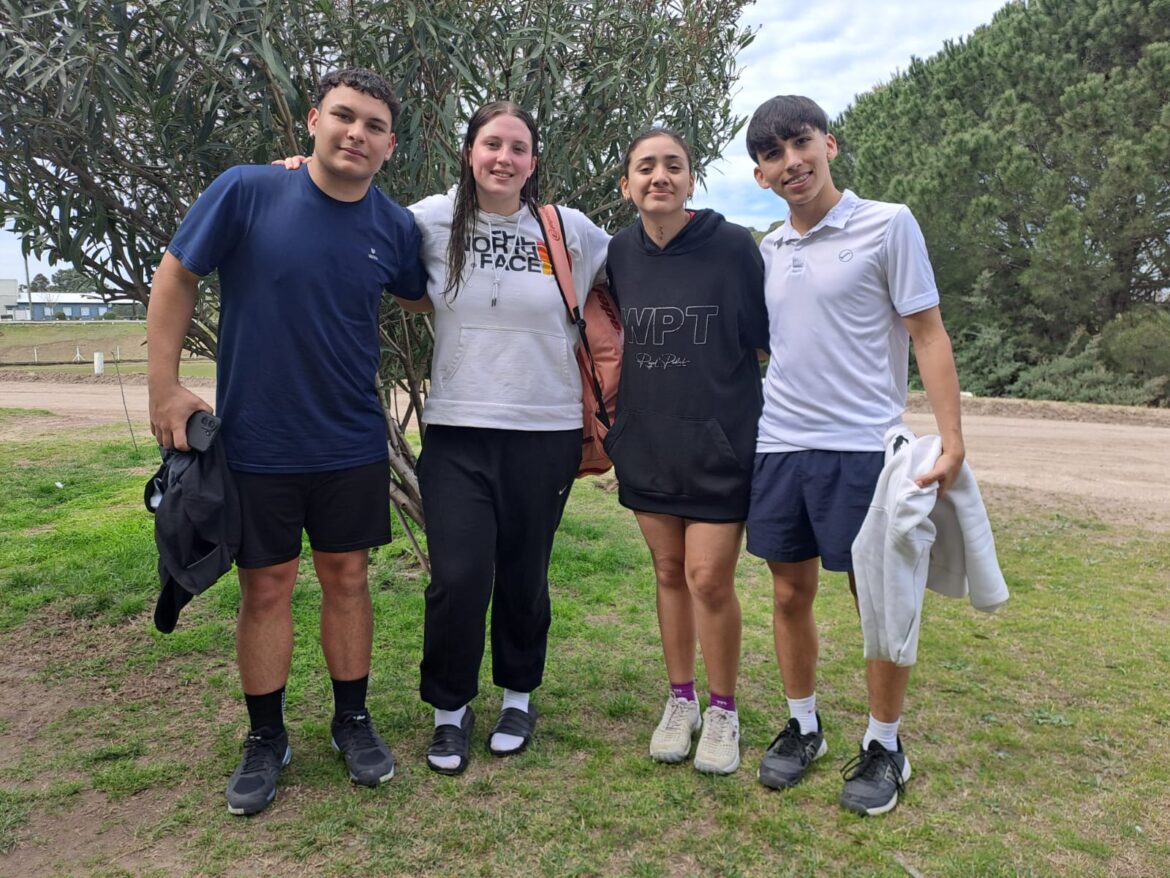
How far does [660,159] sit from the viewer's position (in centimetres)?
295

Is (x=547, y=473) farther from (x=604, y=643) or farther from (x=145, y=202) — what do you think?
(x=145, y=202)

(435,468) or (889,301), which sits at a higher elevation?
(889,301)

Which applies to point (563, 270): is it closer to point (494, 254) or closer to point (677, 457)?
point (494, 254)

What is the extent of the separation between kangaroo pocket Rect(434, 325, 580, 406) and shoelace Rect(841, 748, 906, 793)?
1612 millimetres

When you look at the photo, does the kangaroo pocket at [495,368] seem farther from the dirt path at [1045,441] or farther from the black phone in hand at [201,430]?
the dirt path at [1045,441]

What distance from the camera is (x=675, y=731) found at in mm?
3266

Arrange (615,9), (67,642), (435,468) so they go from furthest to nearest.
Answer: (67,642)
(615,9)
(435,468)


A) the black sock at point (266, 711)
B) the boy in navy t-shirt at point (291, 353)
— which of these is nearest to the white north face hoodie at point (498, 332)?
the boy in navy t-shirt at point (291, 353)

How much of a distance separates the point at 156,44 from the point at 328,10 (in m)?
0.63

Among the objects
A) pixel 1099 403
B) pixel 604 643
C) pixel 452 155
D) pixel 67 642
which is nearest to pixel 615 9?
pixel 452 155

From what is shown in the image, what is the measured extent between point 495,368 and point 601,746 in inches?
57.8

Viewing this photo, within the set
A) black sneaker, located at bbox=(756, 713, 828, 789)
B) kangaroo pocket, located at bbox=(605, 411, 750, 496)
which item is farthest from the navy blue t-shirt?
black sneaker, located at bbox=(756, 713, 828, 789)

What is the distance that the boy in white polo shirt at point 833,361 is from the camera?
2721mm

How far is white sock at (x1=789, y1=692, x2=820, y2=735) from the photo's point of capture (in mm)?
3179
